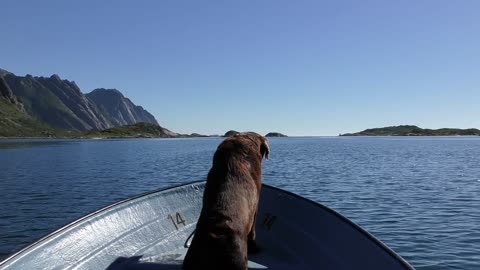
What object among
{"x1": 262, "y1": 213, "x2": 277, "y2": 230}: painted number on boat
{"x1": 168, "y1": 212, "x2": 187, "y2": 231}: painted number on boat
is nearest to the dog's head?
{"x1": 262, "y1": 213, "x2": 277, "y2": 230}: painted number on boat

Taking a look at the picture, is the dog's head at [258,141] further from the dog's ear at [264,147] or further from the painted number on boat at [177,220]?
the painted number on boat at [177,220]

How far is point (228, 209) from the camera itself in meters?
6.35

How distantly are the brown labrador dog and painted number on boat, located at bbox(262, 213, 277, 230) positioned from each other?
1.13 m

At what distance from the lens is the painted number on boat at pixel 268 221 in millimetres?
9628

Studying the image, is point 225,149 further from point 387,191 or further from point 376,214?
point 387,191

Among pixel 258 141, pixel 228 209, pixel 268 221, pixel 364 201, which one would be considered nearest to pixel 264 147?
pixel 258 141

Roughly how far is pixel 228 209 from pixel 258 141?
111 inches

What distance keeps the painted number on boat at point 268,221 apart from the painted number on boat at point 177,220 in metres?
1.81

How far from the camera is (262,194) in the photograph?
34.4ft

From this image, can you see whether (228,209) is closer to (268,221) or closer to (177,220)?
(268,221)

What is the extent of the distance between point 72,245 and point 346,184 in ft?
89.9

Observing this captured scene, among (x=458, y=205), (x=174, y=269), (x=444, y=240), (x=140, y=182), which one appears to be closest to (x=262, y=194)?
(x=174, y=269)

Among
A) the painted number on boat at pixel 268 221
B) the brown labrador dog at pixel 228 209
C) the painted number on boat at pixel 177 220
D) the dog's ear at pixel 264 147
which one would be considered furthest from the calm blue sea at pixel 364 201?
the brown labrador dog at pixel 228 209

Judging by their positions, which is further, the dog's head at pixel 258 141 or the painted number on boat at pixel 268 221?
the painted number on boat at pixel 268 221
